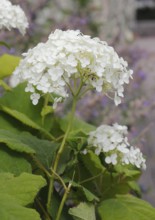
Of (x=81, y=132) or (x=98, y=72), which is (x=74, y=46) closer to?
(x=98, y=72)

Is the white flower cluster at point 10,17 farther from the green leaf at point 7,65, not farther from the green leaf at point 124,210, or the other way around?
the green leaf at point 124,210

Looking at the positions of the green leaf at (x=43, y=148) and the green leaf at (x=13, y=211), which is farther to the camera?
the green leaf at (x=43, y=148)

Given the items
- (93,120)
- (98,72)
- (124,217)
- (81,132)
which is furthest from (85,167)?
(93,120)

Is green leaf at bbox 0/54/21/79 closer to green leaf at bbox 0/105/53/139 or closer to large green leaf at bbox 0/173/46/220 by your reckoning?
green leaf at bbox 0/105/53/139

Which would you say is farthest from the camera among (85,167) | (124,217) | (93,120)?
(93,120)

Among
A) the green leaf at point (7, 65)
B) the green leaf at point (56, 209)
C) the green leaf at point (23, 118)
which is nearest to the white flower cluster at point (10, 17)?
the green leaf at point (7, 65)

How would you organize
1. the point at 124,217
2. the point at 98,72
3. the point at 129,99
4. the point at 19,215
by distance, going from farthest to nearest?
the point at 129,99, the point at 124,217, the point at 98,72, the point at 19,215

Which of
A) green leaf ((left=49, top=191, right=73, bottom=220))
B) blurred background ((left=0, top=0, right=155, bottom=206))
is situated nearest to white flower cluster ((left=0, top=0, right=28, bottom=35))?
green leaf ((left=49, top=191, right=73, bottom=220))

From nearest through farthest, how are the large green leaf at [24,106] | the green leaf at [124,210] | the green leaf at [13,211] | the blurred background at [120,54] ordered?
1. the green leaf at [13,211]
2. the green leaf at [124,210]
3. the large green leaf at [24,106]
4. the blurred background at [120,54]
